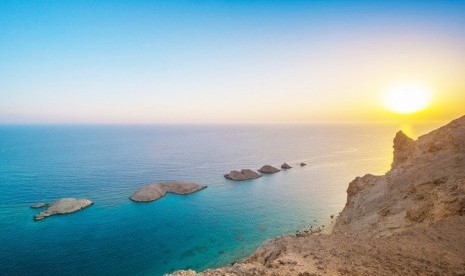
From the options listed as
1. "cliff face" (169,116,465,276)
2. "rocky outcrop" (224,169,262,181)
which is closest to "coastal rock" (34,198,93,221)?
"rocky outcrop" (224,169,262,181)

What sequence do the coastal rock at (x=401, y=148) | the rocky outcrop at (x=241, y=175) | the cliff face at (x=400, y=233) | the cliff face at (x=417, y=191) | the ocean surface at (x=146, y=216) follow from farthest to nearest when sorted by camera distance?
the rocky outcrop at (x=241, y=175) < the coastal rock at (x=401, y=148) < the ocean surface at (x=146, y=216) < the cliff face at (x=417, y=191) < the cliff face at (x=400, y=233)

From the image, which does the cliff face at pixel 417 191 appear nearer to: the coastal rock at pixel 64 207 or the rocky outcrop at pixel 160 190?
the rocky outcrop at pixel 160 190

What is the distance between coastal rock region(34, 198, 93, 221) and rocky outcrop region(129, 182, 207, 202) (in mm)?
11381

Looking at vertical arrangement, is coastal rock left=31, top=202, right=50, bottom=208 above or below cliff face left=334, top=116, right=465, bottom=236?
below

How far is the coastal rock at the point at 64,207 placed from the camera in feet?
184

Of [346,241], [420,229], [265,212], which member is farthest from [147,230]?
[420,229]

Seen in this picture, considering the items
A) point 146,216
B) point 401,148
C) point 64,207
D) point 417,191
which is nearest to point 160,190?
point 146,216

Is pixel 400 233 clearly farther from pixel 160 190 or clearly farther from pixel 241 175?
pixel 241 175

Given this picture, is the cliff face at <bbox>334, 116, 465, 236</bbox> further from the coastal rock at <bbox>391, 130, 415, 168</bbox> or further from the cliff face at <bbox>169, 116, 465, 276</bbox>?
the coastal rock at <bbox>391, 130, 415, 168</bbox>

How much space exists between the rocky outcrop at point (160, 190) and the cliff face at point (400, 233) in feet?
165

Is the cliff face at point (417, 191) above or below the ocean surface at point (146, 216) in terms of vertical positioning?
above

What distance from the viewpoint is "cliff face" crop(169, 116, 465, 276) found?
1430 centimetres

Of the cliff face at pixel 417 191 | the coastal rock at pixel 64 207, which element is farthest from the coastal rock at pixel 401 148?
the coastal rock at pixel 64 207

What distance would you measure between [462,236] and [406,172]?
56.4ft
